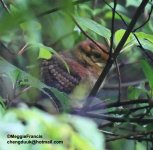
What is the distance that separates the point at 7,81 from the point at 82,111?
1.21ft

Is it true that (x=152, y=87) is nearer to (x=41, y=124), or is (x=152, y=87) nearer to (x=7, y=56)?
(x=41, y=124)

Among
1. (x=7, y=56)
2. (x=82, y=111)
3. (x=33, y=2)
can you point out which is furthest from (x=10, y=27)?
(x=7, y=56)

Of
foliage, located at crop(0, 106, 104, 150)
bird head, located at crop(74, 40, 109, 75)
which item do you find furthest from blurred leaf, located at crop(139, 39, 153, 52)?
bird head, located at crop(74, 40, 109, 75)

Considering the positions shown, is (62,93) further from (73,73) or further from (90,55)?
(90,55)

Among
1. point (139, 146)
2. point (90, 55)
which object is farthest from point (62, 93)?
point (90, 55)

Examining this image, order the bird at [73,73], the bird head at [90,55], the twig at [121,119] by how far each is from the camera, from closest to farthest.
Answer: the twig at [121,119]
the bird at [73,73]
the bird head at [90,55]

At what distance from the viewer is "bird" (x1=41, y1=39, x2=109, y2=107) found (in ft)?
8.89

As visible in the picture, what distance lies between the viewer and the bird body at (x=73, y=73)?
8.91 ft

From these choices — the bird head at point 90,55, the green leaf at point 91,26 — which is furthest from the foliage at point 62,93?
the bird head at point 90,55

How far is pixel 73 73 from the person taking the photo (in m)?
2.79

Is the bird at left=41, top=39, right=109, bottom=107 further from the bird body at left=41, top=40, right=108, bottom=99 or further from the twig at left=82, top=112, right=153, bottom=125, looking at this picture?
the twig at left=82, top=112, right=153, bottom=125

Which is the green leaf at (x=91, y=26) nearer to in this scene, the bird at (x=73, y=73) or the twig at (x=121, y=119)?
the twig at (x=121, y=119)

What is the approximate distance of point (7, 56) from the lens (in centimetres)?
313

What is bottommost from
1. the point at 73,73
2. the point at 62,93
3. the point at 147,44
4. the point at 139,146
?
the point at 139,146
